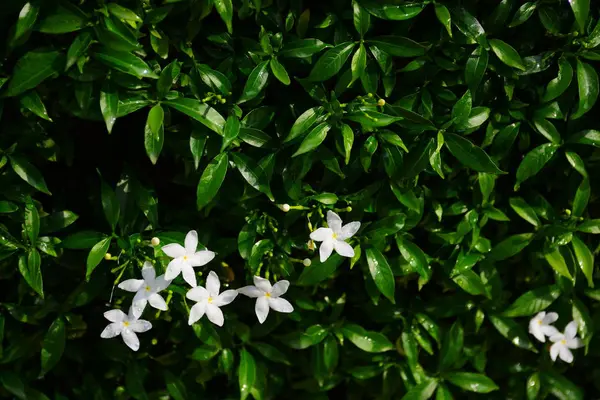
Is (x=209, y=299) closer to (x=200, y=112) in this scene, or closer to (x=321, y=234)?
(x=321, y=234)

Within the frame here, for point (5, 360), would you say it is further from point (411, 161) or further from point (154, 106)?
point (411, 161)

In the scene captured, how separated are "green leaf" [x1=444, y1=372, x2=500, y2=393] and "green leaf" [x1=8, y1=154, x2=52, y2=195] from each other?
1452 mm

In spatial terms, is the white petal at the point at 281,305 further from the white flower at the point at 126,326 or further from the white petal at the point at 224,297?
the white flower at the point at 126,326

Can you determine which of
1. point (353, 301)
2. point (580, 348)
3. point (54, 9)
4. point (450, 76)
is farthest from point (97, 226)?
point (580, 348)

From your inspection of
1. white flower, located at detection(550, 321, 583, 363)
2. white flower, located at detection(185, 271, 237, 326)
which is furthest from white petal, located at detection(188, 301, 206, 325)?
white flower, located at detection(550, 321, 583, 363)

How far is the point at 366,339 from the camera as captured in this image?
2234 millimetres

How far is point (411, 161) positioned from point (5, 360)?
144 centimetres

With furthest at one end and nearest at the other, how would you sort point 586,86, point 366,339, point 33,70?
point 366,339, point 586,86, point 33,70

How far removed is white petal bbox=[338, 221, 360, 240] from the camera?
190cm

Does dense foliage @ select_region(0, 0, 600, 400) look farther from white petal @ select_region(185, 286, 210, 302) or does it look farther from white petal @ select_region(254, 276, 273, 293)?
white petal @ select_region(254, 276, 273, 293)

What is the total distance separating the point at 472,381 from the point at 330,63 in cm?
120

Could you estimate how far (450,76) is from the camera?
207 centimetres

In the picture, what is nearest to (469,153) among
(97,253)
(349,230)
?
(349,230)

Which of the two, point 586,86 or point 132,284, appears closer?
point 132,284
